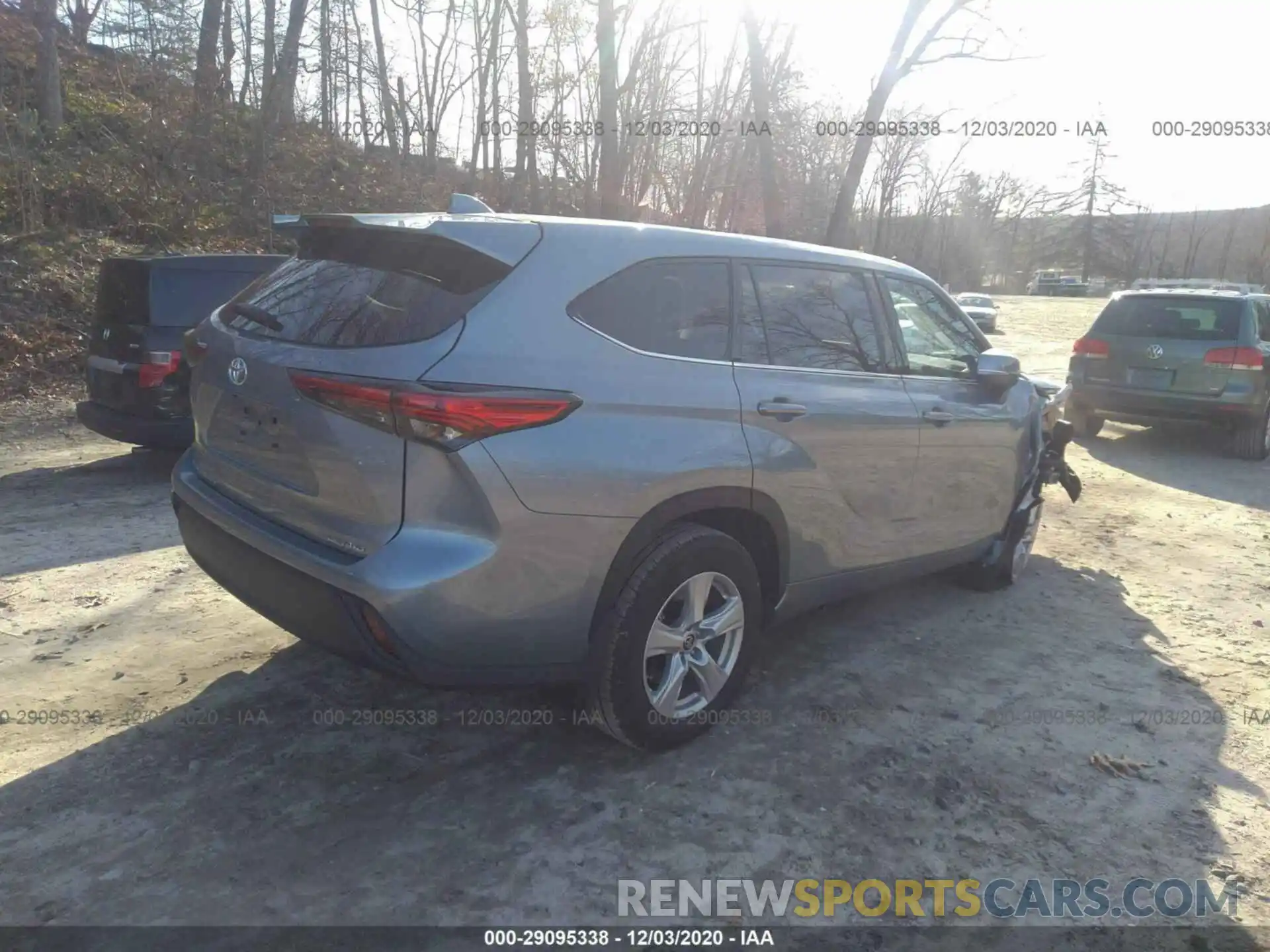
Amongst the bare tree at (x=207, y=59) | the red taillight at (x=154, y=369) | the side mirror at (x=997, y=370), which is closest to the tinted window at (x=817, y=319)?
the side mirror at (x=997, y=370)

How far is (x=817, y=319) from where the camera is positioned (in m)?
3.78

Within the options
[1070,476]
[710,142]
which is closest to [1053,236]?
[710,142]

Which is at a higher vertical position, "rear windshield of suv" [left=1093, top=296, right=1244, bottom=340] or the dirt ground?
"rear windshield of suv" [left=1093, top=296, right=1244, bottom=340]

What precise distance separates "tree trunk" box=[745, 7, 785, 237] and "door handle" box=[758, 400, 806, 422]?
13996mm

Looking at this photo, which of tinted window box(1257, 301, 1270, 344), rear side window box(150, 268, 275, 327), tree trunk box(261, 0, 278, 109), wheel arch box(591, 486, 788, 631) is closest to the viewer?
wheel arch box(591, 486, 788, 631)

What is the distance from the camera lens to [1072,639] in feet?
15.2

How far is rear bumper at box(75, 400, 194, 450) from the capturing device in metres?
6.80

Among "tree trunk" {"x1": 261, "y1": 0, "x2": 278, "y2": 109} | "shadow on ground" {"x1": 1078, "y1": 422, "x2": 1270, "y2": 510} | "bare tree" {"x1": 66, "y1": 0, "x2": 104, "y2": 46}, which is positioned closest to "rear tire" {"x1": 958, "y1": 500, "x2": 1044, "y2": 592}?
"shadow on ground" {"x1": 1078, "y1": 422, "x2": 1270, "y2": 510}

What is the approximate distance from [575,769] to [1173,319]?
9.19 m

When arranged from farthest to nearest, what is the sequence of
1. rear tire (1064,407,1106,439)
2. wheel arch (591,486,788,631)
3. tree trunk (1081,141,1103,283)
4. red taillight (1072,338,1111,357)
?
tree trunk (1081,141,1103,283) < rear tire (1064,407,1106,439) < red taillight (1072,338,1111,357) < wheel arch (591,486,788,631)

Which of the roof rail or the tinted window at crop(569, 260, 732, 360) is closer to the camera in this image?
the tinted window at crop(569, 260, 732, 360)

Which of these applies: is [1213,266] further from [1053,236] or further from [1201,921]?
[1201,921]

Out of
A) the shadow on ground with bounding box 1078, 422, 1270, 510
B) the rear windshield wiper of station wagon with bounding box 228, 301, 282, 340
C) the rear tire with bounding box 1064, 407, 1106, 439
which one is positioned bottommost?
the shadow on ground with bounding box 1078, 422, 1270, 510

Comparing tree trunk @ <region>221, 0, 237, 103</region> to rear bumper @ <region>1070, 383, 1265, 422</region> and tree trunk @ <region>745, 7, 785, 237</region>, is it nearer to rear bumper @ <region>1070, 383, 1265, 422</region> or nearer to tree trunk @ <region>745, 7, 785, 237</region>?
tree trunk @ <region>745, 7, 785, 237</region>
